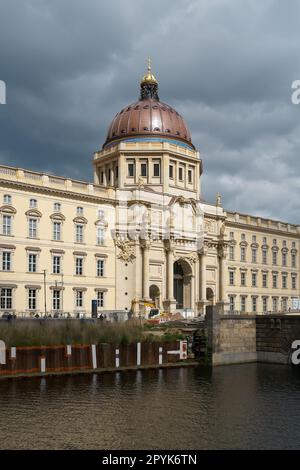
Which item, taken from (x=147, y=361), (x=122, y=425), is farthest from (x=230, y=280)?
(x=122, y=425)

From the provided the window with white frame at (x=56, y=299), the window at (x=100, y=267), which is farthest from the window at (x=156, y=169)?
the window with white frame at (x=56, y=299)

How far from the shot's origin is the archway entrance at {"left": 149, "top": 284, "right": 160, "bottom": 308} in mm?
81188

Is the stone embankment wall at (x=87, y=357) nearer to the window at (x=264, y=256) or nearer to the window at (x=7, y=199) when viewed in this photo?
the window at (x=7, y=199)

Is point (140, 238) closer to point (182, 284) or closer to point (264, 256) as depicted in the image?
point (182, 284)

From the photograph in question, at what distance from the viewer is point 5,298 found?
214ft

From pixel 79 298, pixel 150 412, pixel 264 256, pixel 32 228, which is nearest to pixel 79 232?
pixel 32 228

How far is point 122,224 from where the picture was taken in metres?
77.8

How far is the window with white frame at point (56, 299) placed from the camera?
228 ft

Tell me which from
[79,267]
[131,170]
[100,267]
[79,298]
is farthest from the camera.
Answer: [131,170]

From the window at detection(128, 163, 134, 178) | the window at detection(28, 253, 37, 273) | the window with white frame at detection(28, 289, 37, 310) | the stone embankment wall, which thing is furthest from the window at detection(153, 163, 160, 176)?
the stone embankment wall

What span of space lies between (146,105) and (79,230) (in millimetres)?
30412

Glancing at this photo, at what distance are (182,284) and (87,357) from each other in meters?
41.6

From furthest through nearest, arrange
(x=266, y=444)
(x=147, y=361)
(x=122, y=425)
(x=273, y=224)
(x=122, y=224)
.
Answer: (x=273, y=224) < (x=122, y=224) < (x=147, y=361) < (x=122, y=425) < (x=266, y=444)
